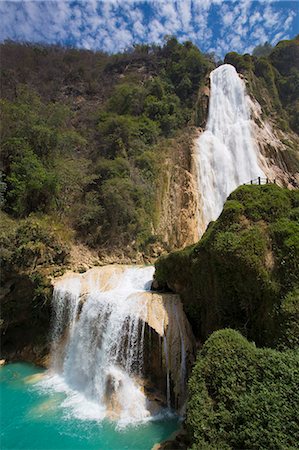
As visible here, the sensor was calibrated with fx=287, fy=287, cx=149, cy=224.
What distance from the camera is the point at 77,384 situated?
10.7 m

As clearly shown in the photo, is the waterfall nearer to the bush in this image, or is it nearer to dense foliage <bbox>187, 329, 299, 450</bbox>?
the bush

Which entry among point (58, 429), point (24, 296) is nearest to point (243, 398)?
point (58, 429)

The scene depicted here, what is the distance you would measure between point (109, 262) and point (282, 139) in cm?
2394

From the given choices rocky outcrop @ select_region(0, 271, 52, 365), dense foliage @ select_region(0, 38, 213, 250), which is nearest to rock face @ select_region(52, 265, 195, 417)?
rocky outcrop @ select_region(0, 271, 52, 365)

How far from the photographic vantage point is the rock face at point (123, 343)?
30.4 ft

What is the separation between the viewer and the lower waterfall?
9078 mm

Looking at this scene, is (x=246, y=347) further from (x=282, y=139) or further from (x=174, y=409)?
(x=282, y=139)

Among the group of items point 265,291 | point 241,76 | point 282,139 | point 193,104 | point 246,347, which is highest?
point 241,76

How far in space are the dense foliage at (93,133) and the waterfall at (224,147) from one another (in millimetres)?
2824

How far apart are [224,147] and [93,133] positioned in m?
12.1

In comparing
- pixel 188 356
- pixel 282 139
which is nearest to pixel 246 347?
pixel 188 356

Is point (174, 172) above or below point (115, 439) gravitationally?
above

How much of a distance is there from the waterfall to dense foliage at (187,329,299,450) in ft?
54.8

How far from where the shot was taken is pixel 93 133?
85.1 ft
